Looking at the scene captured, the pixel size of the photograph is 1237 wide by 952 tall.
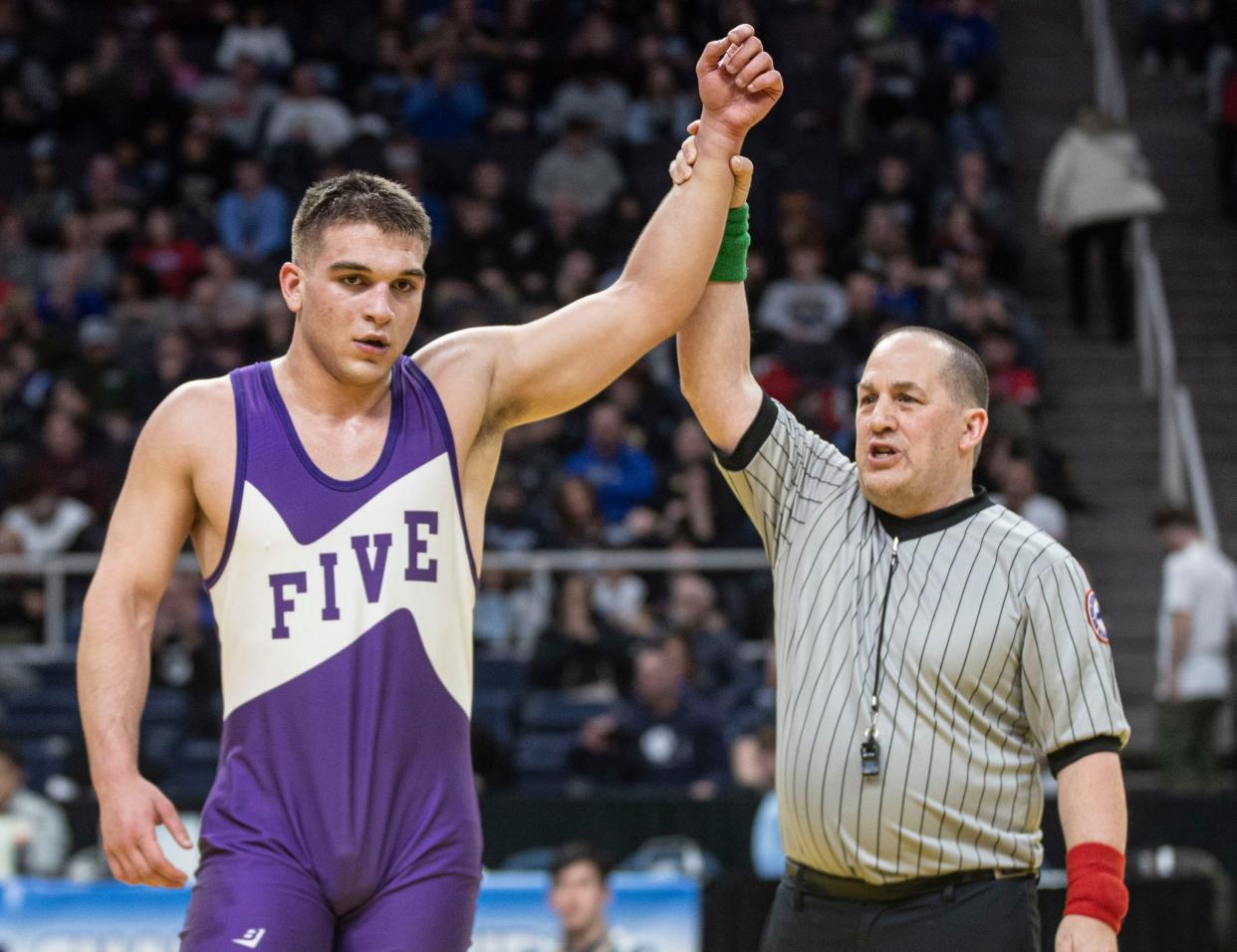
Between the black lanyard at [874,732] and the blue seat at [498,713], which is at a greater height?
the black lanyard at [874,732]

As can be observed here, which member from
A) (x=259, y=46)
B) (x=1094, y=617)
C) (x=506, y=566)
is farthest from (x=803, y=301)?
(x=1094, y=617)

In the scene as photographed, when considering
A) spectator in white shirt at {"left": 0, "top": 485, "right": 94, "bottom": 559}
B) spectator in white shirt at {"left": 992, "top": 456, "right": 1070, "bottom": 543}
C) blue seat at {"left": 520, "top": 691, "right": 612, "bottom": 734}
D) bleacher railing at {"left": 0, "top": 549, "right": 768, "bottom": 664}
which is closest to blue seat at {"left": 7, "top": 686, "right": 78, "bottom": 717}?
bleacher railing at {"left": 0, "top": 549, "right": 768, "bottom": 664}

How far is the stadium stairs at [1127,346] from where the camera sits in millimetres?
13750

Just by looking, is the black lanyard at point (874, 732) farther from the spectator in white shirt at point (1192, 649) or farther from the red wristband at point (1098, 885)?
the spectator in white shirt at point (1192, 649)

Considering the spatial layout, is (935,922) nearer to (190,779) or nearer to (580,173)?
(190,779)

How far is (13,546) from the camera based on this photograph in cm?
Answer: 1260

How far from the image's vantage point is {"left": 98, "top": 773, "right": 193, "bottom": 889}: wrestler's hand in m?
3.84

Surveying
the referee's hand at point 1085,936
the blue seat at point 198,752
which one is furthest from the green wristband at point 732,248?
the blue seat at point 198,752

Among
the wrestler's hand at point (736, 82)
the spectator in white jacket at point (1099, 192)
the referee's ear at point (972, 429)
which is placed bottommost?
the referee's ear at point (972, 429)

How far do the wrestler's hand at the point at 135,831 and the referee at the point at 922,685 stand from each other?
143 cm

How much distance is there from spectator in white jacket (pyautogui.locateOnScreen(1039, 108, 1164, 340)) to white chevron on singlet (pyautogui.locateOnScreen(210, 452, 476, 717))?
38.3ft

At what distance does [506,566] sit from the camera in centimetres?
1193

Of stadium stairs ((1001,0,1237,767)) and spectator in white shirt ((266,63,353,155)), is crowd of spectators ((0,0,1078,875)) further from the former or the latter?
stadium stairs ((1001,0,1237,767))

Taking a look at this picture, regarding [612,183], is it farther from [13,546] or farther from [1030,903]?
[1030,903]
